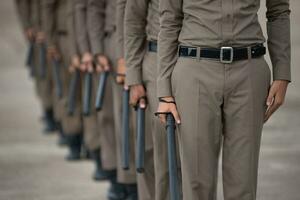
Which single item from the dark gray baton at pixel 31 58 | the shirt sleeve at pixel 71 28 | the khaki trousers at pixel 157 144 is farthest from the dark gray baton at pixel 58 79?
the khaki trousers at pixel 157 144

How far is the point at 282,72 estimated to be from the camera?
584cm

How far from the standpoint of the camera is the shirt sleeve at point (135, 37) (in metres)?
6.95

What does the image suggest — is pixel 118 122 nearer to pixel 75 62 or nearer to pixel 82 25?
pixel 82 25

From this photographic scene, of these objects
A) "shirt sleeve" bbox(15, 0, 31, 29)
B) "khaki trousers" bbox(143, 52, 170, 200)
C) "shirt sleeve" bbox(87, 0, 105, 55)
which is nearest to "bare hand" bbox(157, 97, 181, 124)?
"khaki trousers" bbox(143, 52, 170, 200)

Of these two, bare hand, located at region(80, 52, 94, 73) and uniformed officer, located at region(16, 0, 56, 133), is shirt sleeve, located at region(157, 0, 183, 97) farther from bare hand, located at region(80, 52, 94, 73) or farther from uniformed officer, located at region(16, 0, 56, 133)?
uniformed officer, located at region(16, 0, 56, 133)

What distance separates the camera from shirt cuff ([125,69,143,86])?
6906 millimetres

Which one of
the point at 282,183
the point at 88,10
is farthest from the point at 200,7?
the point at 88,10

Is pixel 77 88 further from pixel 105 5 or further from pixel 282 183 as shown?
pixel 282 183

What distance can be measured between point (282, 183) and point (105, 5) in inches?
78.1

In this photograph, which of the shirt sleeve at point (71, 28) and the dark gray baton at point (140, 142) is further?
the shirt sleeve at point (71, 28)

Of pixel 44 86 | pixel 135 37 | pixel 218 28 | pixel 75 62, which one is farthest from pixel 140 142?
pixel 44 86

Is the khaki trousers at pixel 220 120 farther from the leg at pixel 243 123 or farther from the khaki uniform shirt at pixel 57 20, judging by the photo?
the khaki uniform shirt at pixel 57 20

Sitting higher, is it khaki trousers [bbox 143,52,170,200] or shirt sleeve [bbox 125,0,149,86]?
shirt sleeve [bbox 125,0,149,86]

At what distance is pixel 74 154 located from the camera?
1141 centimetres
